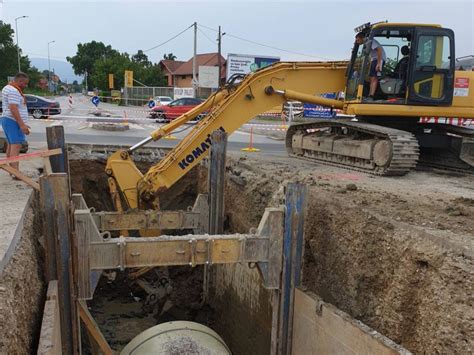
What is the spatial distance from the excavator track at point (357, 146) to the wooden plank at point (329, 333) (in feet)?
11.4

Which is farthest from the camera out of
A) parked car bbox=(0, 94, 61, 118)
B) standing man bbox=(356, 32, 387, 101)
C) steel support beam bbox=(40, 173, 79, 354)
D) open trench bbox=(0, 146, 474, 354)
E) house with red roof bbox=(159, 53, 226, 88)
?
house with red roof bbox=(159, 53, 226, 88)

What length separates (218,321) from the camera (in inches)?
313

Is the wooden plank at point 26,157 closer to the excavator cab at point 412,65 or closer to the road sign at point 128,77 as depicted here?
the excavator cab at point 412,65

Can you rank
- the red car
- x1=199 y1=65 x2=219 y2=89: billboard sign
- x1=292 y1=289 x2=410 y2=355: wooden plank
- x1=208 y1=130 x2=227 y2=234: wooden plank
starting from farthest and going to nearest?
x1=199 y1=65 x2=219 y2=89: billboard sign, the red car, x1=208 y1=130 x2=227 y2=234: wooden plank, x1=292 y1=289 x2=410 y2=355: wooden plank

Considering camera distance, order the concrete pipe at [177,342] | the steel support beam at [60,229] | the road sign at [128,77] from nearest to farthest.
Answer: the steel support beam at [60,229] < the concrete pipe at [177,342] < the road sign at [128,77]

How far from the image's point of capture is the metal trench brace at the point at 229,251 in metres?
5.04

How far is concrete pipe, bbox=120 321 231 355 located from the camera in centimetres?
498

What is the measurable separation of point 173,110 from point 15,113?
18.5 meters

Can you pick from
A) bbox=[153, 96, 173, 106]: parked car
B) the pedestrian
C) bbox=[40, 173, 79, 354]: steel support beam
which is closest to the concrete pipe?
bbox=[40, 173, 79, 354]: steel support beam

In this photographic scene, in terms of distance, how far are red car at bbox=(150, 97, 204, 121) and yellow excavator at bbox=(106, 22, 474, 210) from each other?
1571 centimetres

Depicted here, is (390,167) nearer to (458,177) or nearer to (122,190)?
(458,177)

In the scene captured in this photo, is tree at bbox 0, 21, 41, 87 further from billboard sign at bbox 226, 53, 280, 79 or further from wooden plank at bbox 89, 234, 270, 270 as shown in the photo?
wooden plank at bbox 89, 234, 270, 270

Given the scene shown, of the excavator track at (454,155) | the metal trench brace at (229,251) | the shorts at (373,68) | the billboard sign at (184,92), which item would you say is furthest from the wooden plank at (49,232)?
the billboard sign at (184,92)

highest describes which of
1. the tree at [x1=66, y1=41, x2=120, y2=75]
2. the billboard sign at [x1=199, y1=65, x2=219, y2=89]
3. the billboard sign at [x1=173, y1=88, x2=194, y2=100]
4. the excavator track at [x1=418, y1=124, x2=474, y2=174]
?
the tree at [x1=66, y1=41, x2=120, y2=75]
